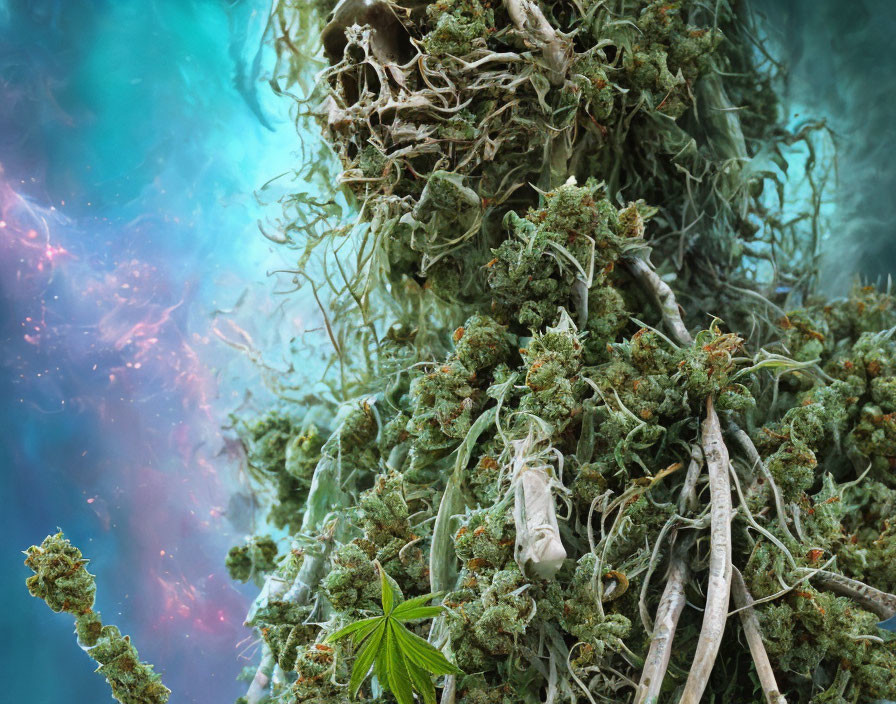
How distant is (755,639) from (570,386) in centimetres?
28

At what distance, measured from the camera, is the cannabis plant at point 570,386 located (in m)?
0.71

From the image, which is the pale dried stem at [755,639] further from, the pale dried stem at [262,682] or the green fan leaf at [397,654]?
the pale dried stem at [262,682]

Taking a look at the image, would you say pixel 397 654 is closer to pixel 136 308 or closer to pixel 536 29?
pixel 536 29

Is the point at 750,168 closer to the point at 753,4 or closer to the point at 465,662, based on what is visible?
the point at 753,4

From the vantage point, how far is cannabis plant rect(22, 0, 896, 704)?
2.33 ft

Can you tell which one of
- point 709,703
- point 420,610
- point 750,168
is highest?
point 750,168

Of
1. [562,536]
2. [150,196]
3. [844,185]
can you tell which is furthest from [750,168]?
[150,196]

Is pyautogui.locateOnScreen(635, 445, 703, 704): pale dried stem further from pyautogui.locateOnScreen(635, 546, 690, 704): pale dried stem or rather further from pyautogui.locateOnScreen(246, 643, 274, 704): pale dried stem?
pyautogui.locateOnScreen(246, 643, 274, 704): pale dried stem

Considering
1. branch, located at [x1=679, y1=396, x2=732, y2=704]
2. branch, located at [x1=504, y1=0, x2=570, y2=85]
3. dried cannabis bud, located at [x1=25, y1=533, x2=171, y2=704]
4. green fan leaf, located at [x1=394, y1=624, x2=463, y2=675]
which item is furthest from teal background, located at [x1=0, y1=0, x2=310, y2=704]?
branch, located at [x1=679, y1=396, x2=732, y2=704]

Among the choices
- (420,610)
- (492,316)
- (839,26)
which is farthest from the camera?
(839,26)

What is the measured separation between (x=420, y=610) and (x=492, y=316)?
40cm

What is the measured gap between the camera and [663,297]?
0.90 m

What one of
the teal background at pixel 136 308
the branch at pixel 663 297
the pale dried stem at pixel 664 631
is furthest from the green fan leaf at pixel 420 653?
the teal background at pixel 136 308

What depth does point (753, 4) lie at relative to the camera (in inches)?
43.7
